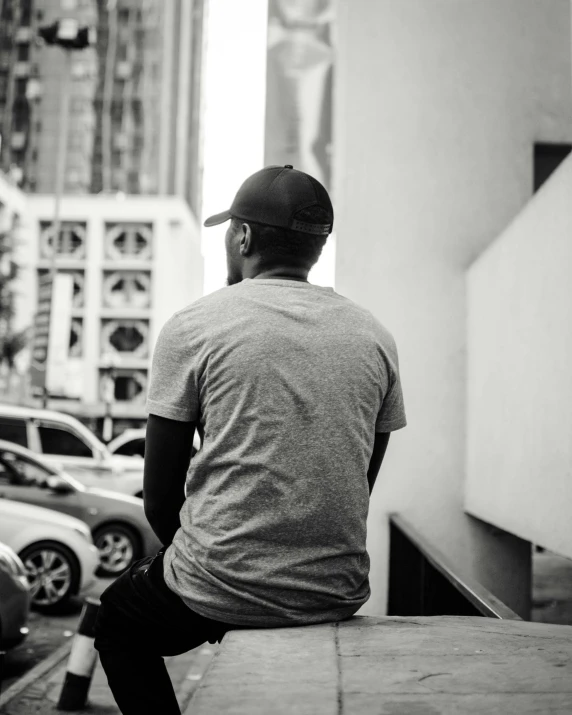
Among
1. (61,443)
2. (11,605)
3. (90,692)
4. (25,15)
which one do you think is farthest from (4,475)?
(25,15)

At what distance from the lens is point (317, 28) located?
8.23 metres

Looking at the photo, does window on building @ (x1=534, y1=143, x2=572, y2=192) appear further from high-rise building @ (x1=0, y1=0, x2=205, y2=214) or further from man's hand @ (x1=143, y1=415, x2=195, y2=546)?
high-rise building @ (x1=0, y1=0, x2=205, y2=214)

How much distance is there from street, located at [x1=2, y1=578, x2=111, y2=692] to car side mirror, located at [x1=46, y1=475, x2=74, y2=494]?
1.45 m

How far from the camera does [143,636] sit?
6.16 feet

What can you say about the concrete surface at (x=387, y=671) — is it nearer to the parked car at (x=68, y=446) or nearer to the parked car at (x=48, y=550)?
the parked car at (x=48, y=550)

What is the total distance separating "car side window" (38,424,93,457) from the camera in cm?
1391

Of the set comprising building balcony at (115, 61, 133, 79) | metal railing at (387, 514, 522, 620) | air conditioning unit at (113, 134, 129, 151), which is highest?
building balcony at (115, 61, 133, 79)

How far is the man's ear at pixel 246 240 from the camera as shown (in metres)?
2.00

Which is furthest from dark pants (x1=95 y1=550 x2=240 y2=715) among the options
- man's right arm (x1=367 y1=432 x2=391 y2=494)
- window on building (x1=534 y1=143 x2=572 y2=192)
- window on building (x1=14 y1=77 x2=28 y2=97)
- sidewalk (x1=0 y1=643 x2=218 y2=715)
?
window on building (x1=14 y1=77 x2=28 y2=97)

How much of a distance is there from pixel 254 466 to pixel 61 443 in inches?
526

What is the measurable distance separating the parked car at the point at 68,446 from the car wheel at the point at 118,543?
8.99ft

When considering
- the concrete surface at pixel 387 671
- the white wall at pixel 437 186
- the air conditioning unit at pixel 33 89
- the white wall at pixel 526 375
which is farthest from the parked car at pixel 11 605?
the air conditioning unit at pixel 33 89

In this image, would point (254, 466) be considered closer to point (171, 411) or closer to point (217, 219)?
point (171, 411)

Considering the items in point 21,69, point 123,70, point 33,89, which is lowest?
point 33,89
